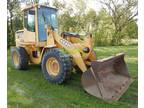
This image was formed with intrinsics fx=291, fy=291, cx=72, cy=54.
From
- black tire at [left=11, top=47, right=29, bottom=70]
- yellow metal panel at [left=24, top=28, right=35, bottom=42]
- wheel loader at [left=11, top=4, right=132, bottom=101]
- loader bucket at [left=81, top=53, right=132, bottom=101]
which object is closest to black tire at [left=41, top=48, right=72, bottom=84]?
wheel loader at [left=11, top=4, right=132, bottom=101]

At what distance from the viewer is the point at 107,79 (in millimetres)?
1700

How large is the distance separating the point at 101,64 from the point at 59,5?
45 cm

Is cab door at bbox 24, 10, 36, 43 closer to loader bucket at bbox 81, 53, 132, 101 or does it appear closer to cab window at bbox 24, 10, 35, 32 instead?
cab window at bbox 24, 10, 35, 32

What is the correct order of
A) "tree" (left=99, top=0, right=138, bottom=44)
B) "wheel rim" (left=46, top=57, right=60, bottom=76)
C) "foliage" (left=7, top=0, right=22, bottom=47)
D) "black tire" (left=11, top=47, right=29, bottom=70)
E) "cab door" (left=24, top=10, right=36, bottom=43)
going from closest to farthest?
"tree" (left=99, top=0, right=138, bottom=44) → "foliage" (left=7, top=0, right=22, bottom=47) → "wheel rim" (left=46, top=57, right=60, bottom=76) → "cab door" (left=24, top=10, right=36, bottom=43) → "black tire" (left=11, top=47, right=29, bottom=70)

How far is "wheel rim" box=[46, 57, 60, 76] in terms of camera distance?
187 cm

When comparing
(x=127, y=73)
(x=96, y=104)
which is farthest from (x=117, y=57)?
(x=96, y=104)

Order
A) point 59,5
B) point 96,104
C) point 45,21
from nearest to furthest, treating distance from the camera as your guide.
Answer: point 96,104, point 59,5, point 45,21

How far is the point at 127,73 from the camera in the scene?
73.6 inches

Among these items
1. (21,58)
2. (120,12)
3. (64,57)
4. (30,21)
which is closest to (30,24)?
(30,21)

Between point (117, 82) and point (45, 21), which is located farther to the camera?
point (45, 21)

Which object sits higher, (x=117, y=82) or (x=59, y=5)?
(x=59, y=5)

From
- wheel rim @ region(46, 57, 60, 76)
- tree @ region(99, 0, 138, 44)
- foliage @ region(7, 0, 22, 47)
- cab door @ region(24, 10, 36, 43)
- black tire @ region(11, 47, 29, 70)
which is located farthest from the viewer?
black tire @ region(11, 47, 29, 70)
